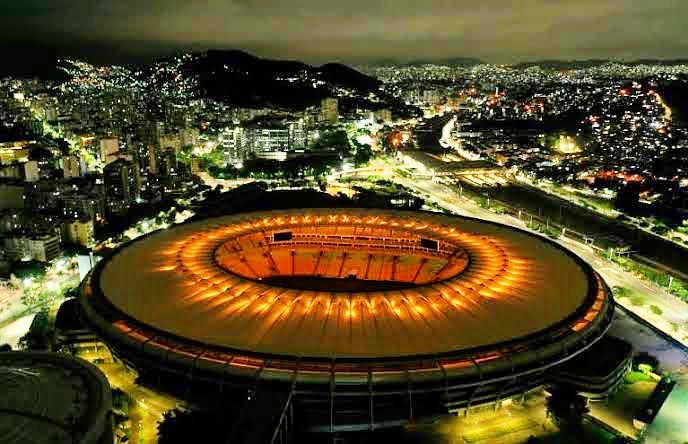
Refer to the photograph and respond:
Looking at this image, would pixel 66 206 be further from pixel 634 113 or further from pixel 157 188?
pixel 634 113

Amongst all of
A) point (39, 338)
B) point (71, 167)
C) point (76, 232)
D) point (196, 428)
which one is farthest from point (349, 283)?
Answer: point (71, 167)

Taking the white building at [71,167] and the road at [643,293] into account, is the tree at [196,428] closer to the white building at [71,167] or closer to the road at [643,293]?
the road at [643,293]

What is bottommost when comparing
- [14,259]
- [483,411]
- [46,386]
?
[14,259]

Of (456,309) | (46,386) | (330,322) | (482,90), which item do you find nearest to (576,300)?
(456,309)

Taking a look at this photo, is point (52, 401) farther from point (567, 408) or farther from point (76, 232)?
point (76, 232)

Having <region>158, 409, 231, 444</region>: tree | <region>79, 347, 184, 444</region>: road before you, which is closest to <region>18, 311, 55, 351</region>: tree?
<region>79, 347, 184, 444</region>: road

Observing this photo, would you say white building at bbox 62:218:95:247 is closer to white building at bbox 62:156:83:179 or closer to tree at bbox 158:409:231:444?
white building at bbox 62:156:83:179

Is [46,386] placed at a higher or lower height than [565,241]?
higher
